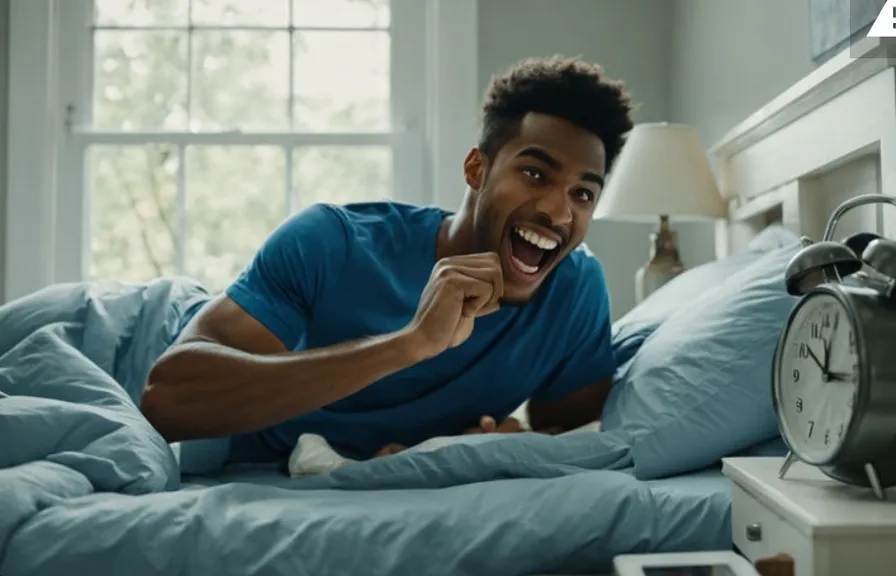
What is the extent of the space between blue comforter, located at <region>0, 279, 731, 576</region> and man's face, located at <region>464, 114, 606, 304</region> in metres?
0.35

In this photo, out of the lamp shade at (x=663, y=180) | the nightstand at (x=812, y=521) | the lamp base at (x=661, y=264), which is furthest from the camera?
the lamp base at (x=661, y=264)

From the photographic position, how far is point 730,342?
4.57 ft

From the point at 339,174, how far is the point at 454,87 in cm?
46

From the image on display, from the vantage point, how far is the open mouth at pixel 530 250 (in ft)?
5.29

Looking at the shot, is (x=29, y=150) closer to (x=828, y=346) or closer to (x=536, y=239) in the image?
(x=536, y=239)

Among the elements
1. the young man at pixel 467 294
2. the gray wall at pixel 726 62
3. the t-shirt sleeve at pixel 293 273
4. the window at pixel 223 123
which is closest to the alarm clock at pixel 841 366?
the young man at pixel 467 294

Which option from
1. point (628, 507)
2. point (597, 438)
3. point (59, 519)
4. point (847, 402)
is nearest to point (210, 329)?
point (59, 519)

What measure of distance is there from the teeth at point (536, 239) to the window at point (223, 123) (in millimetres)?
1628

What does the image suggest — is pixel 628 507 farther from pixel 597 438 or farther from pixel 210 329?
pixel 210 329

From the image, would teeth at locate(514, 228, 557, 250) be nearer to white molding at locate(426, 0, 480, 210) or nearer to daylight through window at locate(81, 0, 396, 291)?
white molding at locate(426, 0, 480, 210)

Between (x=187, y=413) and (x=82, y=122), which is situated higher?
(x=82, y=122)

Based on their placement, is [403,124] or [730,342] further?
[403,124]

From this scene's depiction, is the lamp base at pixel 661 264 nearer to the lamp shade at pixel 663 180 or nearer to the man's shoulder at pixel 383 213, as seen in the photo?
the lamp shade at pixel 663 180

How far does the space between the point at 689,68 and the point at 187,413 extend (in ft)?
6.68
